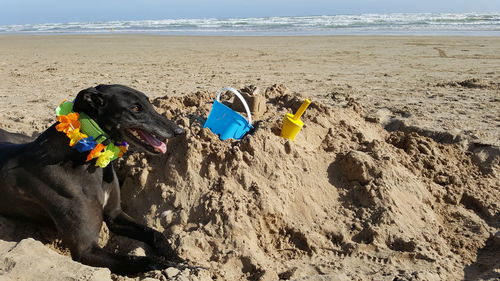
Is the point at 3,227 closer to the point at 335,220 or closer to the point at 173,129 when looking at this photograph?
the point at 173,129

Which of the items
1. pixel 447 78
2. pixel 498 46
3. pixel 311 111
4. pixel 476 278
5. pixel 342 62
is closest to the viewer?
pixel 476 278

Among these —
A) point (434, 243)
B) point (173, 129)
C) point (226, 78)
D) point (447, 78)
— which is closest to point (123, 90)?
point (173, 129)

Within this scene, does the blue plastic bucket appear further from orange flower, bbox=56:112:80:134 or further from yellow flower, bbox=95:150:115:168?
orange flower, bbox=56:112:80:134

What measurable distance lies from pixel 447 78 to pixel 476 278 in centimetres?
750

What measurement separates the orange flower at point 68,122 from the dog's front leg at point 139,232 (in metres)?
0.86

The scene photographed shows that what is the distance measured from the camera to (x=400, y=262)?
3.53 meters

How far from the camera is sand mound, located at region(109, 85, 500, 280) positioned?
11.6 ft

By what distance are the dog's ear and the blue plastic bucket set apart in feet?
3.77

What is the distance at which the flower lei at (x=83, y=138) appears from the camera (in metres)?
3.32

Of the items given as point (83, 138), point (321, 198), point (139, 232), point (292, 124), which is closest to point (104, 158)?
point (83, 138)

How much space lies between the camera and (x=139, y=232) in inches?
148

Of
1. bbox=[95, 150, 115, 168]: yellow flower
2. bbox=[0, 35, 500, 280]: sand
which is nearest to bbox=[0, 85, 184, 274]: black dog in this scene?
bbox=[95, 150, 115, 168]: yellow flower

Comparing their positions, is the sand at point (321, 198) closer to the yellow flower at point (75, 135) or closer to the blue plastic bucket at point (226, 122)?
the blue plastic bucket at point (226, 122)

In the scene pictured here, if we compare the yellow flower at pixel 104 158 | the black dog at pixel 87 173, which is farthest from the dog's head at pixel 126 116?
the yellow flower at pixel 104 158
